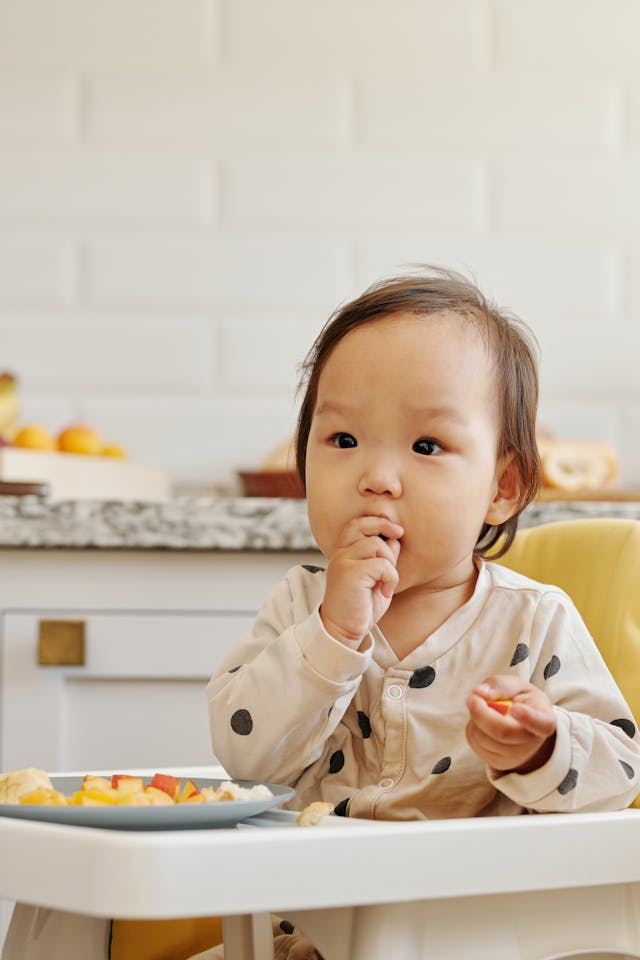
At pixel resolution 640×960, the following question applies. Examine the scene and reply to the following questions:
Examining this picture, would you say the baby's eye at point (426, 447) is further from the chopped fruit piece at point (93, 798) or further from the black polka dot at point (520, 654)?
the chopped fruit piece at point (93, 798)

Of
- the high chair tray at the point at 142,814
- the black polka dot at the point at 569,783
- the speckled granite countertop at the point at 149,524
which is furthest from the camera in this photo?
the speckled granite countertop at the point at 149,524

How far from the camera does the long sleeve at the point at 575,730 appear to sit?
76 cm

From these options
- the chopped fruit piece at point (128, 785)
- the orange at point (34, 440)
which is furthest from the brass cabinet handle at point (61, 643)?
the chopped fruit piece at point (128, 785)

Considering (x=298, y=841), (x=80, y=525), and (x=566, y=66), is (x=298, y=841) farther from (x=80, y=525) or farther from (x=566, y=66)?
(x=566, y=66)

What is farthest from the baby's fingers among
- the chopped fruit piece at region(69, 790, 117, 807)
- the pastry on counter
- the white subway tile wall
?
the white subway tile wall

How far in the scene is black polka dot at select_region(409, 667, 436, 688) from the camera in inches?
34.4

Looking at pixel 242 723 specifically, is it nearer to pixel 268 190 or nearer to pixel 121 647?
pixel 121 647

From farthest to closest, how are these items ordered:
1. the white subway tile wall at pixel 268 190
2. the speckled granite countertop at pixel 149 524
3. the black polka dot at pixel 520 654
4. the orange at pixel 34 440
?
the white subway tile wall at pixel 268 190 < the orange at pixel 34 440 < the speckled granite countertop at pixel 149 524 < the black polka dot at pixel 520 654

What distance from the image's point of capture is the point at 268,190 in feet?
7.28

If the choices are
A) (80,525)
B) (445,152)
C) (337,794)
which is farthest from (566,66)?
(337,794)

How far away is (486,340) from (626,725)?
0.27 m

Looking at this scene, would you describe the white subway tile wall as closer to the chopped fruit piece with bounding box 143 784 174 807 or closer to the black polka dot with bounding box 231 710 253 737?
the black polka dot with bounding box 231 710 253 737

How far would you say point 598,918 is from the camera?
70 cm

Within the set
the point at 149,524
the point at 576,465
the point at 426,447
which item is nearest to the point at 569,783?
the point at 426,447
